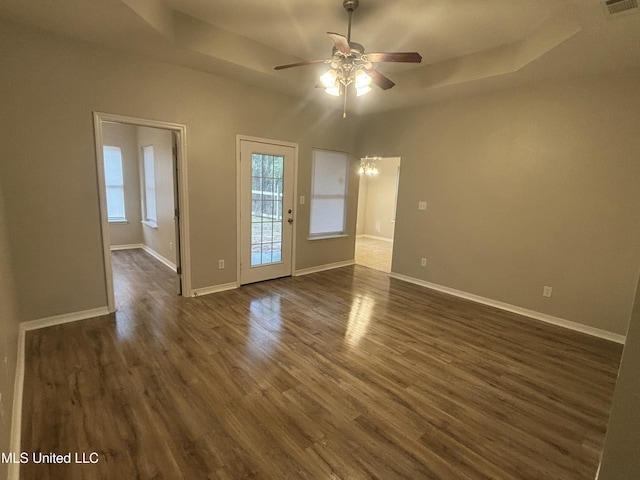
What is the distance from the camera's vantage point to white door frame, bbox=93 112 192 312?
10.2 feet

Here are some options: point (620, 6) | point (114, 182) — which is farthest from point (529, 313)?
point (114, 182)

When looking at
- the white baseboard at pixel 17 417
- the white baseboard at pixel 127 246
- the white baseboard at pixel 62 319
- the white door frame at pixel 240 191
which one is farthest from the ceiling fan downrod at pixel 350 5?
the white baseboard at pixel 127 246

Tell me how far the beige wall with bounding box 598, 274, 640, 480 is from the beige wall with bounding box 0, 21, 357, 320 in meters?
3.92

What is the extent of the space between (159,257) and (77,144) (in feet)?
10.0

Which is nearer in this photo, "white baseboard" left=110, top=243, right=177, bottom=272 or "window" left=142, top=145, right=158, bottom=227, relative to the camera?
"white baseboard" left=110, top=243, right=177, bottom=272

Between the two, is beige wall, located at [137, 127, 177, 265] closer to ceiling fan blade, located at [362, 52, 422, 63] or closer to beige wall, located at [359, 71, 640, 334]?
ceiling fan blade, located at [362, 52, 422, 63]

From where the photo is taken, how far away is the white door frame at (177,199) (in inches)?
122

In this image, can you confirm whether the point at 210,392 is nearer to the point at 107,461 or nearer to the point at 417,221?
the point at 107,461

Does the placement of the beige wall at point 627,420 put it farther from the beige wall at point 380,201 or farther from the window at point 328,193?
the beige wall at point 380,201

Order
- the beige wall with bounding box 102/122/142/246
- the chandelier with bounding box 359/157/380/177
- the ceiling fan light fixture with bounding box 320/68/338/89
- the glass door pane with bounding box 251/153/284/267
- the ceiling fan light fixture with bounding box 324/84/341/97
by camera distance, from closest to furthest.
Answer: the ceiling fan light fixture with bounding box 320/68/338/89, the ceiling fan light fixture with bounding box 324/84/341/97, the glass door pane with bounding box 251/153/284/267, the beige wall with bounding box 102/122/142/246, the chandelier with bounding box 359/157/380/177

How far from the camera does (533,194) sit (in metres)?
3.71

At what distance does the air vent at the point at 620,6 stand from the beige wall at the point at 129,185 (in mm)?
6997

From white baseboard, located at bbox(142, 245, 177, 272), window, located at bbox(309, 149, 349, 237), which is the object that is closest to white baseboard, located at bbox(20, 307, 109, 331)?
white baseboard, located at bbox(142, 245, 177, 272)

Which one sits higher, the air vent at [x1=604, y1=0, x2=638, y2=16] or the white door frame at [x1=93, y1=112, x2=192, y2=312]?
the air vent at [x1=604, y1=0, x2=638, y2=16]
